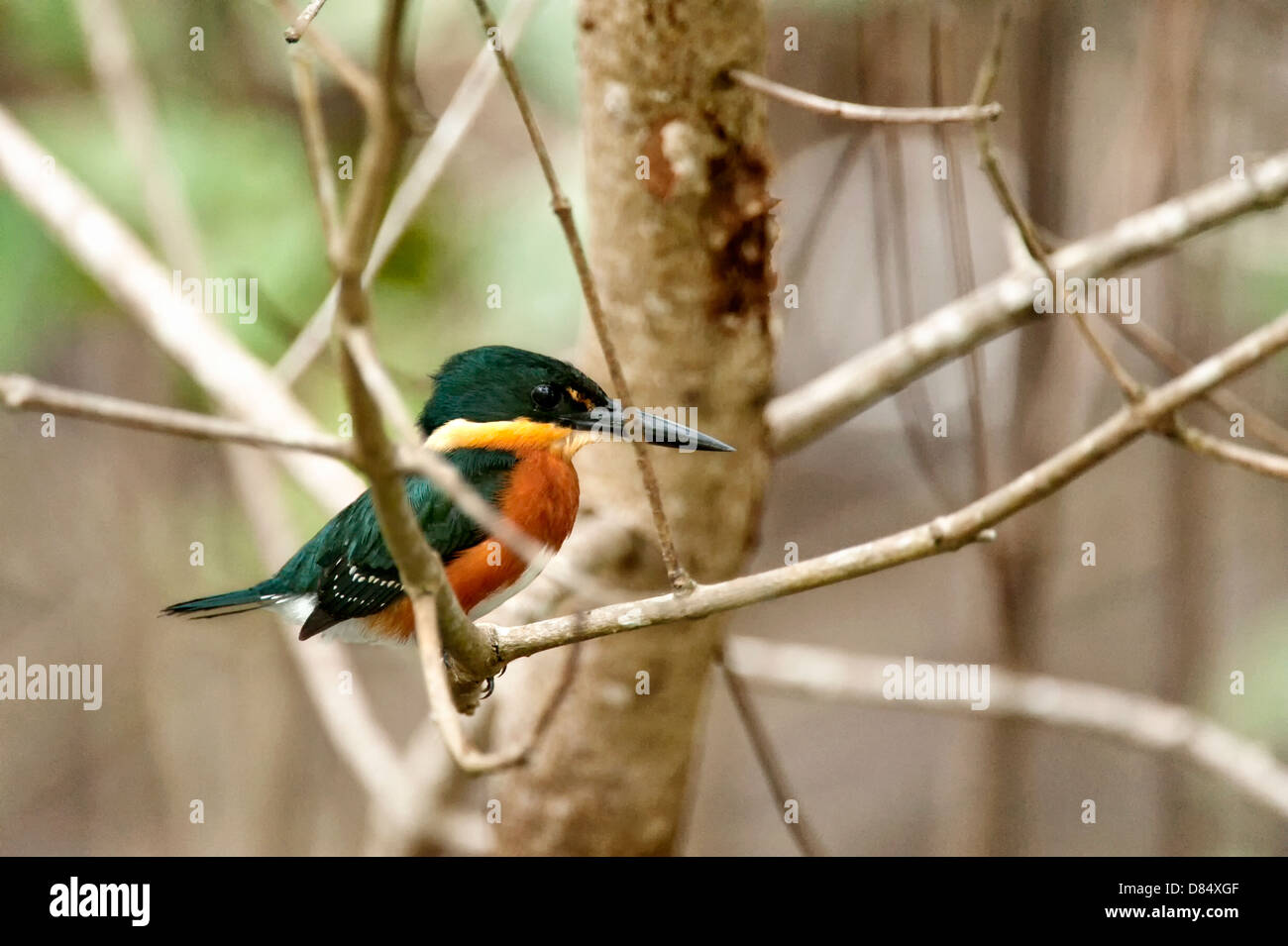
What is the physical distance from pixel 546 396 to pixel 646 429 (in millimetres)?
195

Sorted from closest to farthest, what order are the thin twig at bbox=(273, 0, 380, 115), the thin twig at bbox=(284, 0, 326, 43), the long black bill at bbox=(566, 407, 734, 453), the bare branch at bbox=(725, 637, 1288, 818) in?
1. the thin twig at bbox=(273, 0, 380, 115)
2. the thin twig at bbox=(284, 0, 326, 43)
3. the long black bill at bbox=(566, 407, 734, 453)
4. the bare branch at bbox=(725, 637, 1288, 818)

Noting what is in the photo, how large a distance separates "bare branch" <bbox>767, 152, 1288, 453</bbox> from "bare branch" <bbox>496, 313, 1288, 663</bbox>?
636 mm

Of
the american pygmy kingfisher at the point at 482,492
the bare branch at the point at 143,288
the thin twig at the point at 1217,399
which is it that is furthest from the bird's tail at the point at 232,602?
the thin twig at the point at 1217,399

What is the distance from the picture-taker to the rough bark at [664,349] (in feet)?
6.27

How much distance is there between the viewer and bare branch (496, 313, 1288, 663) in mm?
1113

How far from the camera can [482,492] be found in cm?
184

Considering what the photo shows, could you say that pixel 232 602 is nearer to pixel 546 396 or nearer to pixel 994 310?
pixel 546 396

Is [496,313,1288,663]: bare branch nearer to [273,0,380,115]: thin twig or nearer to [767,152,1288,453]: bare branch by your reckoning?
[273,0,380,115]: thin twig

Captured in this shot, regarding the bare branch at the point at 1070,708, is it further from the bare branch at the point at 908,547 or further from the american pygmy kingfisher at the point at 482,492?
the bare branch at the point at 908,547

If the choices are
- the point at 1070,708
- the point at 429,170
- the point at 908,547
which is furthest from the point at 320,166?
the point at 1070,708

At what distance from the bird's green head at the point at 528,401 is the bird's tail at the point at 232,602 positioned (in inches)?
16.3

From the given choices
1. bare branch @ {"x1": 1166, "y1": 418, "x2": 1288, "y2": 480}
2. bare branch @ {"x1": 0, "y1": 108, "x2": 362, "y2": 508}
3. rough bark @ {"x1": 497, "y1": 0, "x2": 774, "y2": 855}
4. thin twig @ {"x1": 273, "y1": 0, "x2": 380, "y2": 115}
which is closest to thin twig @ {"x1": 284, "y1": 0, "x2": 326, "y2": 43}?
thin twig @ {"x1": 273, "y1": 0, "x2": 380, "y2": 115}

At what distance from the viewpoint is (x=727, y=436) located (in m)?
2.17
